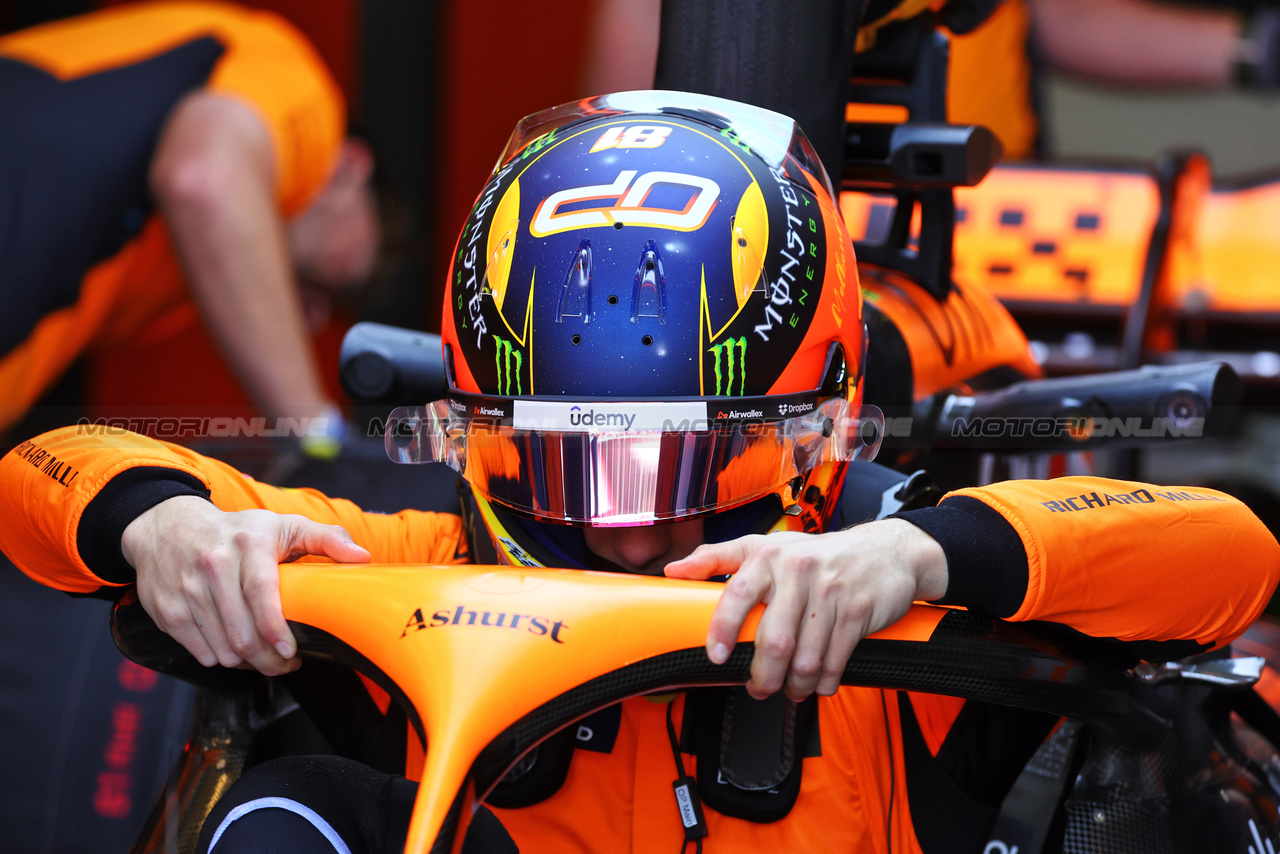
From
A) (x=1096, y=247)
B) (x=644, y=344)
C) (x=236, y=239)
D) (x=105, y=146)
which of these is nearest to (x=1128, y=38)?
(x=1096, y=247)

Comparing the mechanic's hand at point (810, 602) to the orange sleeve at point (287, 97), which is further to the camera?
the orange sleeve at point (287, 97)

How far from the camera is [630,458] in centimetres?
72

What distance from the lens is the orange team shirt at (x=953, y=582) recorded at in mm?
635

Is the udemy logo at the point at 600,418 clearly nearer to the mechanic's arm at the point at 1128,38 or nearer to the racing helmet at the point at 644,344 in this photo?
the racing helmet at the point at 644,344

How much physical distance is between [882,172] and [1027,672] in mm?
569

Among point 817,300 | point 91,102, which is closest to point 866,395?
point 817,300

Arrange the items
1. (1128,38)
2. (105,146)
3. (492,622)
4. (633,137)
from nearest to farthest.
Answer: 1. (492,622)
2. (633,137)
3. (105,146)
4. (1128,38)

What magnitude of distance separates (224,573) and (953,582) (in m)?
0.37

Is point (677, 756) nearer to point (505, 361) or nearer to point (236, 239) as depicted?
point (505, 361)

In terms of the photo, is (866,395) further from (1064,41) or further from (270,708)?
(1064,41)

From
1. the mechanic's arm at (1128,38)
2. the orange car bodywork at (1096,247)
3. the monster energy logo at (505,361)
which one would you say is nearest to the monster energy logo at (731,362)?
the monster energy logo at (505,361)

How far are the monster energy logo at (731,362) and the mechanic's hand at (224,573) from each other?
0.24m

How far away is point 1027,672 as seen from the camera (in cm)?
61

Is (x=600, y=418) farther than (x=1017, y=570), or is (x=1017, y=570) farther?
(x=600, y=418)
